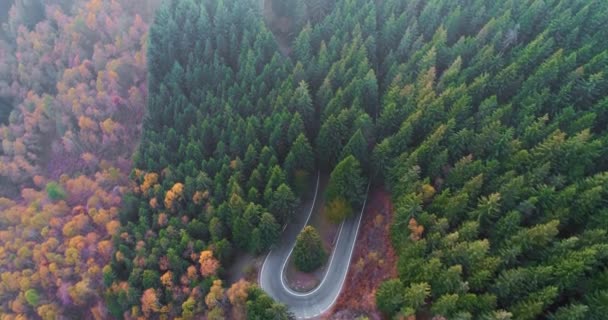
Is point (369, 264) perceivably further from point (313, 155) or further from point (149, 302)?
point (149, 302)

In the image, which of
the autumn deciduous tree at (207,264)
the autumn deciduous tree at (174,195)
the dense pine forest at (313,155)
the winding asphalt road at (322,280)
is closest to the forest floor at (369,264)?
the winding asphalt road at (322,280)

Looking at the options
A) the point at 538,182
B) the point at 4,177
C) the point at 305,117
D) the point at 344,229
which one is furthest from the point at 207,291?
the point at 4,177

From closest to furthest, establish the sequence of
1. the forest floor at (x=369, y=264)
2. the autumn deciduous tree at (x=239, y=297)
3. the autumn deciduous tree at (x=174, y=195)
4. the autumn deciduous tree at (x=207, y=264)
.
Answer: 1. the autumn deciduous tree at (x=239, y=297)
2. the forest floor at (x=369, y=264)
3. the autumn deciduous tree at (x=207, y=264)
4. the autumn deciduous tree at (x=174, y=195)

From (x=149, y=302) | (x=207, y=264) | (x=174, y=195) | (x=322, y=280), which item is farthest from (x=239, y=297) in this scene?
(x=174, y=195)

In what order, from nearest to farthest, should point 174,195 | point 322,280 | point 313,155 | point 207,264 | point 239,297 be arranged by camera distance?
point 239,297 → point 207,264 → point 322,280 → point 174,195 → point 313,155

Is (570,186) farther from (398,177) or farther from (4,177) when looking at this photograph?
(4,177)

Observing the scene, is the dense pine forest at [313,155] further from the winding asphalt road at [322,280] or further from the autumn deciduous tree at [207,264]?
the winding asphalt road at [322,280]
